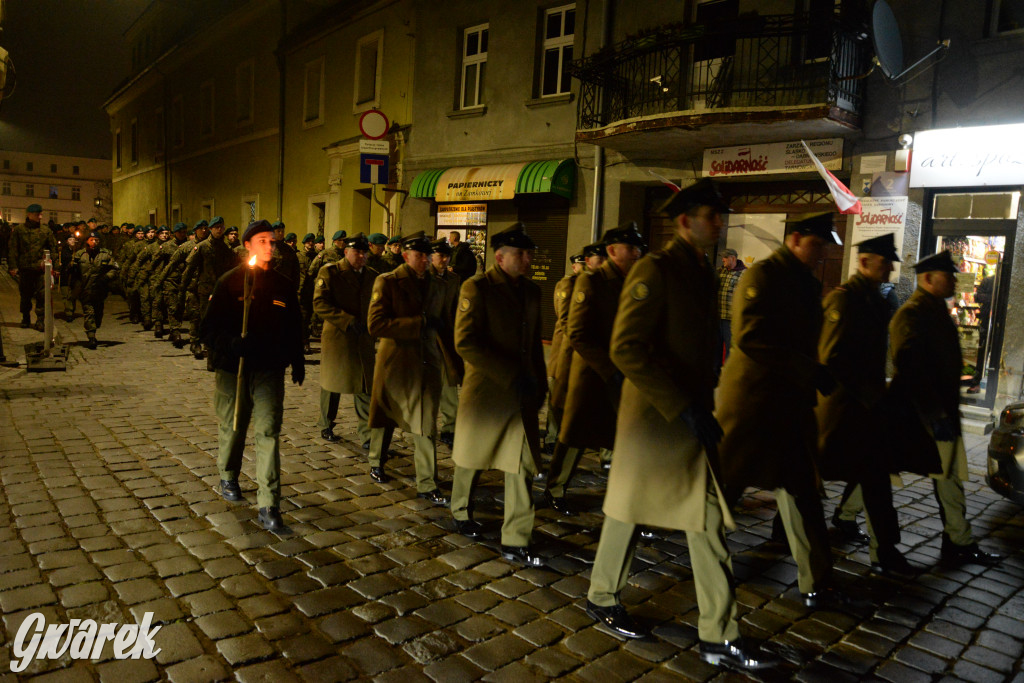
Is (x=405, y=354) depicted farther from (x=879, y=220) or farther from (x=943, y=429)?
(x=879, y=220)

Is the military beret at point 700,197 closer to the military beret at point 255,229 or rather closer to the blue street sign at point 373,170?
the military beret at point 255,229

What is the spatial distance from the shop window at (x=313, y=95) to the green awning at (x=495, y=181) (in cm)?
576

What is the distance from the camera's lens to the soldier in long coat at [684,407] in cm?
331

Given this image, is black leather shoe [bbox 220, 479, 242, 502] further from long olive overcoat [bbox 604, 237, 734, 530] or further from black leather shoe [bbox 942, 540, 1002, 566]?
black leather shoe [bbox 942, 540, 1002, 566]

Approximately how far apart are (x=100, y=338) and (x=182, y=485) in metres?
10.8

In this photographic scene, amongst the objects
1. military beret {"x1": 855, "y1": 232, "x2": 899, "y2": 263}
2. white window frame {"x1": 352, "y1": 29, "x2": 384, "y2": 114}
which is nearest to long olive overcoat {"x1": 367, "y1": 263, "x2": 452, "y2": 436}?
military beret {"x1": 855, "y1": 232, "x2": 899, "y2": 263}

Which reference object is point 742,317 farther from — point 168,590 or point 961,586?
point 168,590

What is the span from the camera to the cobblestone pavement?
10.9ft

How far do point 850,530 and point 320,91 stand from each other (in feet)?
67.4

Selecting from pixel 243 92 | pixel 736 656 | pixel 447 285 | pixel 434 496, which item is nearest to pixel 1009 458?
pixel 736 656

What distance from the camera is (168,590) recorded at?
3875 millimetres

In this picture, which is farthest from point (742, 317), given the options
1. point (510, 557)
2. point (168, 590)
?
point (168, 590)

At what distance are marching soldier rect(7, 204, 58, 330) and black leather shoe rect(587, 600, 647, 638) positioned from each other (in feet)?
47.3

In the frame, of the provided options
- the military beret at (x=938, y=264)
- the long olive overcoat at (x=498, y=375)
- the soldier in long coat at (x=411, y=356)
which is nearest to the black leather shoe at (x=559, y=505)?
the soldier in long coat at (x=411, y=356)
